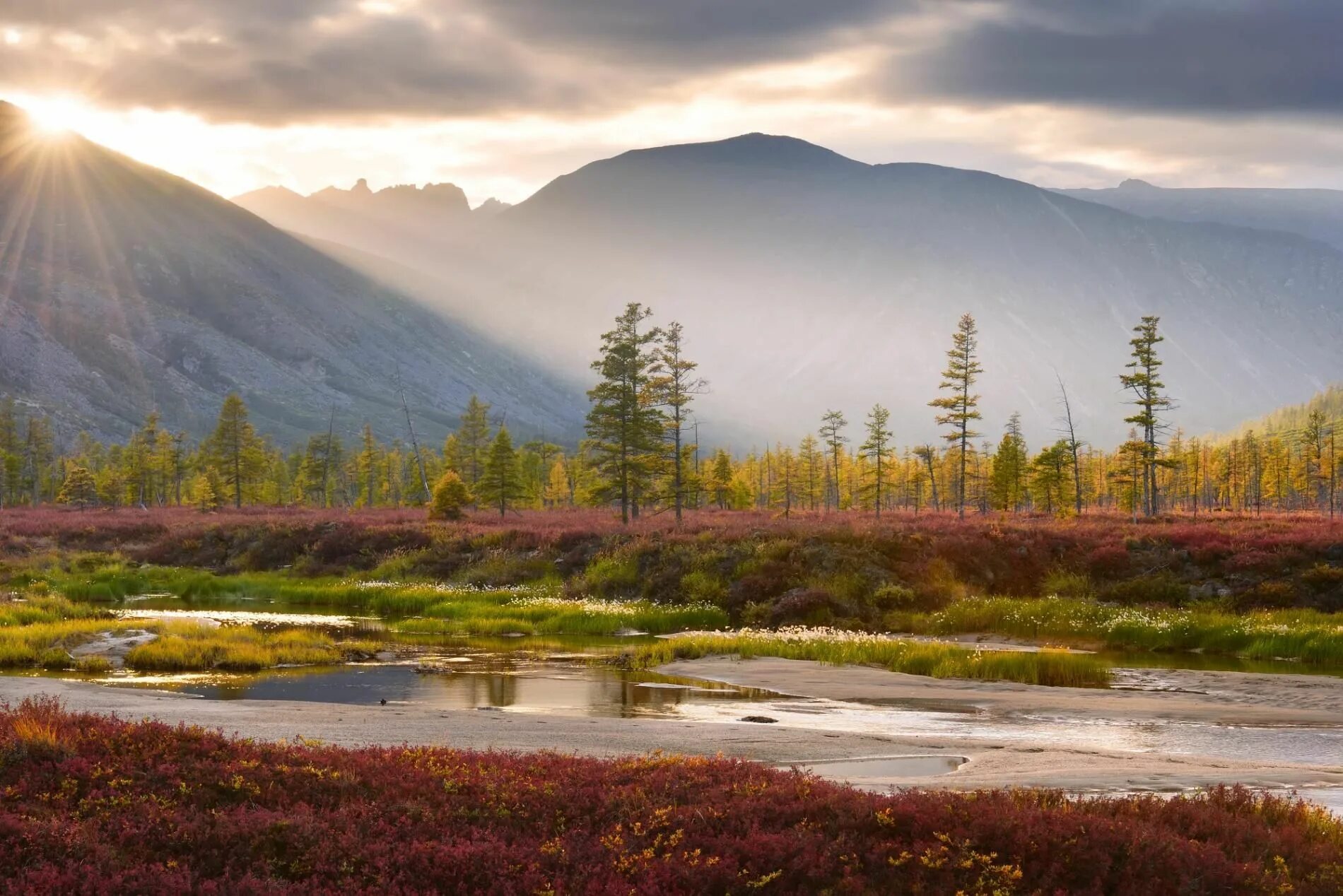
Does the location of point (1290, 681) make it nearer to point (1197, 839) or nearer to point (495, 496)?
point (1197, 839)

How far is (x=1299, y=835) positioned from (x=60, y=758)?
11809mm

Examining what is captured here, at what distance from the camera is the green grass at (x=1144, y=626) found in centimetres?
3203

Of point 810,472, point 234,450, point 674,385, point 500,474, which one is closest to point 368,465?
point 234,450

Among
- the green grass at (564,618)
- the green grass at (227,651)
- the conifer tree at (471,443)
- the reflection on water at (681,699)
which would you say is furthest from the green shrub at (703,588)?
the conifer tree at (471,443)

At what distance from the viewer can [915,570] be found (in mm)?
44969

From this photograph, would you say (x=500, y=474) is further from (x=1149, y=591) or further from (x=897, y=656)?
(x=897, y=656)

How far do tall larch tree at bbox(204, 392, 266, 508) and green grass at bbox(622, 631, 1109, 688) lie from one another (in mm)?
84284

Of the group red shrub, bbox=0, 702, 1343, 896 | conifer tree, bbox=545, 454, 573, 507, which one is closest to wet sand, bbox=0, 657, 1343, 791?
red shrub, bbox=0, 702, 1343, 896

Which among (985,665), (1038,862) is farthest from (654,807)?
(985,665)

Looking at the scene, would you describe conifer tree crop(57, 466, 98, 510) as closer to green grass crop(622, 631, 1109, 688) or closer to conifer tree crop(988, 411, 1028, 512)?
conifer tree crop(988, 411, 1028, 512)

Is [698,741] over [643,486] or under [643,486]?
under

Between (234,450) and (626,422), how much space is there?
61.4 metres

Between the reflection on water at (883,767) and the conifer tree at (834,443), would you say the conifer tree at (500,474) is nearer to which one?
the conifer tree at (834,443)

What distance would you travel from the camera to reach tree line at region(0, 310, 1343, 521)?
7012 cm
